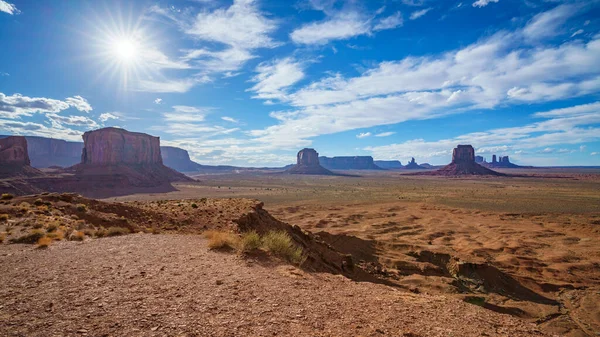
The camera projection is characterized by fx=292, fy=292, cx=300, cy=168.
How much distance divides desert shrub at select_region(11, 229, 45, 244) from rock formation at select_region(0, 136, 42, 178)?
76.4 meters

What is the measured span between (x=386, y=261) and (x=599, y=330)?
8.67 m

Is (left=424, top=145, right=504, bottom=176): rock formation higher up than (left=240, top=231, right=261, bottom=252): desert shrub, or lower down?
higher up

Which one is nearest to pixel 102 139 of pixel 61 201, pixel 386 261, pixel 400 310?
pixel 61 201

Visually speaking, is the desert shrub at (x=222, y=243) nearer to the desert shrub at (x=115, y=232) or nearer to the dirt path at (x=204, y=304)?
the dirt path at (x=204, y=304)

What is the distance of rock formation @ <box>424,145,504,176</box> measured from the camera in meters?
164

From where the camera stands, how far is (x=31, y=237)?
10.2m

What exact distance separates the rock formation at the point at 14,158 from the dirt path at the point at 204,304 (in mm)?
82646

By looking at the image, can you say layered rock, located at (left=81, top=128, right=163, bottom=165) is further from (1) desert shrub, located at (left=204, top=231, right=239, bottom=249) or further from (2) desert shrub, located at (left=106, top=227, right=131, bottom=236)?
(1) desert shrub, located at (left=204, top=231, right=239, bottom=249)

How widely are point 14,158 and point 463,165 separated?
7726 inches

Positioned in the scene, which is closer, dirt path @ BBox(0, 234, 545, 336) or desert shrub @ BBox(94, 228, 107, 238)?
dirt path @ BBox(0, 234, 545, 336)

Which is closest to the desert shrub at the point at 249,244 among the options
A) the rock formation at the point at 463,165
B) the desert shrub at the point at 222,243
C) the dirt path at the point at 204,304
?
the desert shrub at the point at 222,243

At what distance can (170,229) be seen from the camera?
15305 millimetres

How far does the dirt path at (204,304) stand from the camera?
429 centimetres

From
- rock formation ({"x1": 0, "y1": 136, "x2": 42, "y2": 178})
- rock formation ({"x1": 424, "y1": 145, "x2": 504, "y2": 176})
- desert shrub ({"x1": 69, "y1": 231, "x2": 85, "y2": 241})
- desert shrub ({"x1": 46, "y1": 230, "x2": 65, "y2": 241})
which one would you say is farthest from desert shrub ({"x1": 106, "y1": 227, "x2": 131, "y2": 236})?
rock formation ({"x1": 424, "y1": 145, "x2": 504, "y2": 176})
